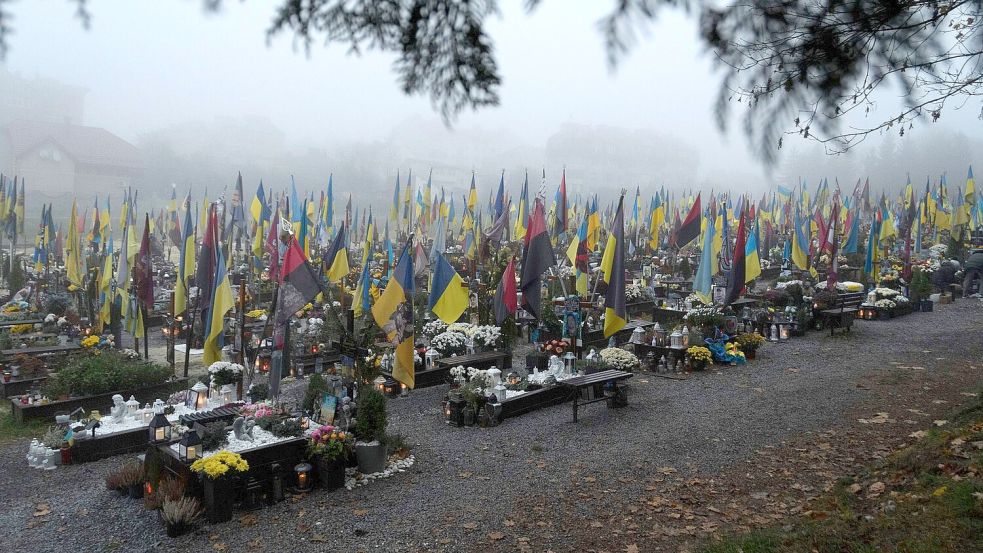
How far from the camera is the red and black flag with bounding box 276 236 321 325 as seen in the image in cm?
977

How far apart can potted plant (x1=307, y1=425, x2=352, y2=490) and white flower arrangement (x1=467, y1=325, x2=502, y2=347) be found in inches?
301

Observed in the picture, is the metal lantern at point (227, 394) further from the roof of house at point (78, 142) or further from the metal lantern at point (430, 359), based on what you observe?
the roof of house at point (78, 142)

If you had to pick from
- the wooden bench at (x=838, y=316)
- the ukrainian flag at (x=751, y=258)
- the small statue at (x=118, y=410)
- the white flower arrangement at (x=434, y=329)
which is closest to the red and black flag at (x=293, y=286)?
the small statue at (x=118, y=410)

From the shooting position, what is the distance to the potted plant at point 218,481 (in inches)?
289

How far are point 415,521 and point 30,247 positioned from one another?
56478 mm

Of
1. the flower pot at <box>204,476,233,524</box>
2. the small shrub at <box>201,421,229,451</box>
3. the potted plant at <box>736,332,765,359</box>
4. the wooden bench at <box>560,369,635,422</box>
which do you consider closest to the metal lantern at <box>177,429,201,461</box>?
the small shrub at <box>201,421,229,451</box>

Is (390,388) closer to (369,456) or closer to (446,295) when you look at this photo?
(446,295)

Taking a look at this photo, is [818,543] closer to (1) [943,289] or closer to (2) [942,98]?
(2) [942,98]

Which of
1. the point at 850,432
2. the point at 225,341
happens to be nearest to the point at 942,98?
the point at 850,432

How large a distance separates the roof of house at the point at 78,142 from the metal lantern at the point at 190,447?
242ft

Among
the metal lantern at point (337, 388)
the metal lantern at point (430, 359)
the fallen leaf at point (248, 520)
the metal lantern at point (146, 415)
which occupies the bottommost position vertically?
the fallen leaf at point (248, 520)

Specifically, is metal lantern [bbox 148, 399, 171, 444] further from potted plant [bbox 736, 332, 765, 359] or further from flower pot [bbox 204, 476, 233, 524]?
potted plant [bbox 736, 332, 765, 359]

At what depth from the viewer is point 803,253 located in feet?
76.8

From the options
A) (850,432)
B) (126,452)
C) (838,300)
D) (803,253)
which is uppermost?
(803,253)
